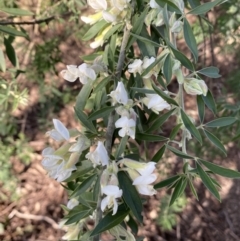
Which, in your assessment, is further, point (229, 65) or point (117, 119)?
point (229, 65)

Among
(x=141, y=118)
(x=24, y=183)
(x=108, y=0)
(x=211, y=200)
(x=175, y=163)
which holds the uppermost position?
(x=108, y=0)

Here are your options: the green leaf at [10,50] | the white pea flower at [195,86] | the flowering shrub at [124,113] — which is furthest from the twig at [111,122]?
the green leaf at [10,50]

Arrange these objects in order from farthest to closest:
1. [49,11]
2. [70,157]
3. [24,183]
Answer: [24,183]
[49,11]
[70,157]

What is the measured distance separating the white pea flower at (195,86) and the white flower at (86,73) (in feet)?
0.44

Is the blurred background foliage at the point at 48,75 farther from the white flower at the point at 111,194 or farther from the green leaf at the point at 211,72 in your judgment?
the white flower at the point at 111,194

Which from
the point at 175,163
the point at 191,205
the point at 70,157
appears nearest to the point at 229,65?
the point at 175,163

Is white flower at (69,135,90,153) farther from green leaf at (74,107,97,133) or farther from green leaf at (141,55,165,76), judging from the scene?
green leaf at (141,55,165,76)

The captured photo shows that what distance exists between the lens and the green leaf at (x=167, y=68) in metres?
0.62

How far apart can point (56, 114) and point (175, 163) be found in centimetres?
70

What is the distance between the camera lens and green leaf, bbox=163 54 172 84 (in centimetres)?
62

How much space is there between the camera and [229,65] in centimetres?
248

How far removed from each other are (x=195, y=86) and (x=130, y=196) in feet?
0.60

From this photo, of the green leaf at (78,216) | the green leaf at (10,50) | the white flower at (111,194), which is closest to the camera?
the white flower at (111,194)

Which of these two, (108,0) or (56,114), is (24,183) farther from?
(108,0)
